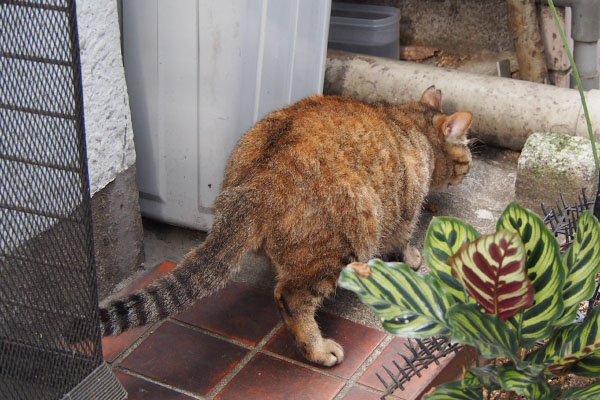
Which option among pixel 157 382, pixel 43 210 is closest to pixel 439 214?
pixel 157 382

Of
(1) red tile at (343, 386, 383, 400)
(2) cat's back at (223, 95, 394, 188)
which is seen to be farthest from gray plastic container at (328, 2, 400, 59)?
(1) red tile at (343, 386, 383, 400)

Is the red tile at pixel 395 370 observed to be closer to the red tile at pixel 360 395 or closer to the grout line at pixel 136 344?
the red tile at pixel 360 395

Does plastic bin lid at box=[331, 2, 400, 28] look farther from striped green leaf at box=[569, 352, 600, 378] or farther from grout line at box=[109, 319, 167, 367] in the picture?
striped green leaf at box=[569, 352, 600, 378]

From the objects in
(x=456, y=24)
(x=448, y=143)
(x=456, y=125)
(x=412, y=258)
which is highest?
(x=456, y=24)

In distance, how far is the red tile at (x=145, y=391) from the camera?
2.97 meters

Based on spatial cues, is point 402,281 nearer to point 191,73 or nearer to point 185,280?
point 185,280

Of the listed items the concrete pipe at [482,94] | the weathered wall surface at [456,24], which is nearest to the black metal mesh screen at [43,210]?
the concrete pipe at [482,94]

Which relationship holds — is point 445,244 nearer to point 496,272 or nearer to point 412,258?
point 496,272

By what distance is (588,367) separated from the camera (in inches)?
Result: 81.2

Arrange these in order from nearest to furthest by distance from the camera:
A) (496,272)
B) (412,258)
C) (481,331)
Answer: (496,272), (481,331), (412,258)

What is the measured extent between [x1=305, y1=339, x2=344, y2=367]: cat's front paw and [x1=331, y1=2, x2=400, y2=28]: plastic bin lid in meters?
2.81

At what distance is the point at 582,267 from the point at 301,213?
1247 millimetres

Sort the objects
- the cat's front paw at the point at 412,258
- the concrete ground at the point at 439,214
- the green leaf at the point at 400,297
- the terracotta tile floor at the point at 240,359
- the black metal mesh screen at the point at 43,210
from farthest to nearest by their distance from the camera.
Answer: the cat's front paw at the point at 412,258 → the concrete ground at the point at 439,214 → the terracotta tile floor at the point at 240,359 → the black metal mesh screen at the point at 43,210 → the green leaf at the point at 400,297

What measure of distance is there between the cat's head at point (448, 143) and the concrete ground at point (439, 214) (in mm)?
220
